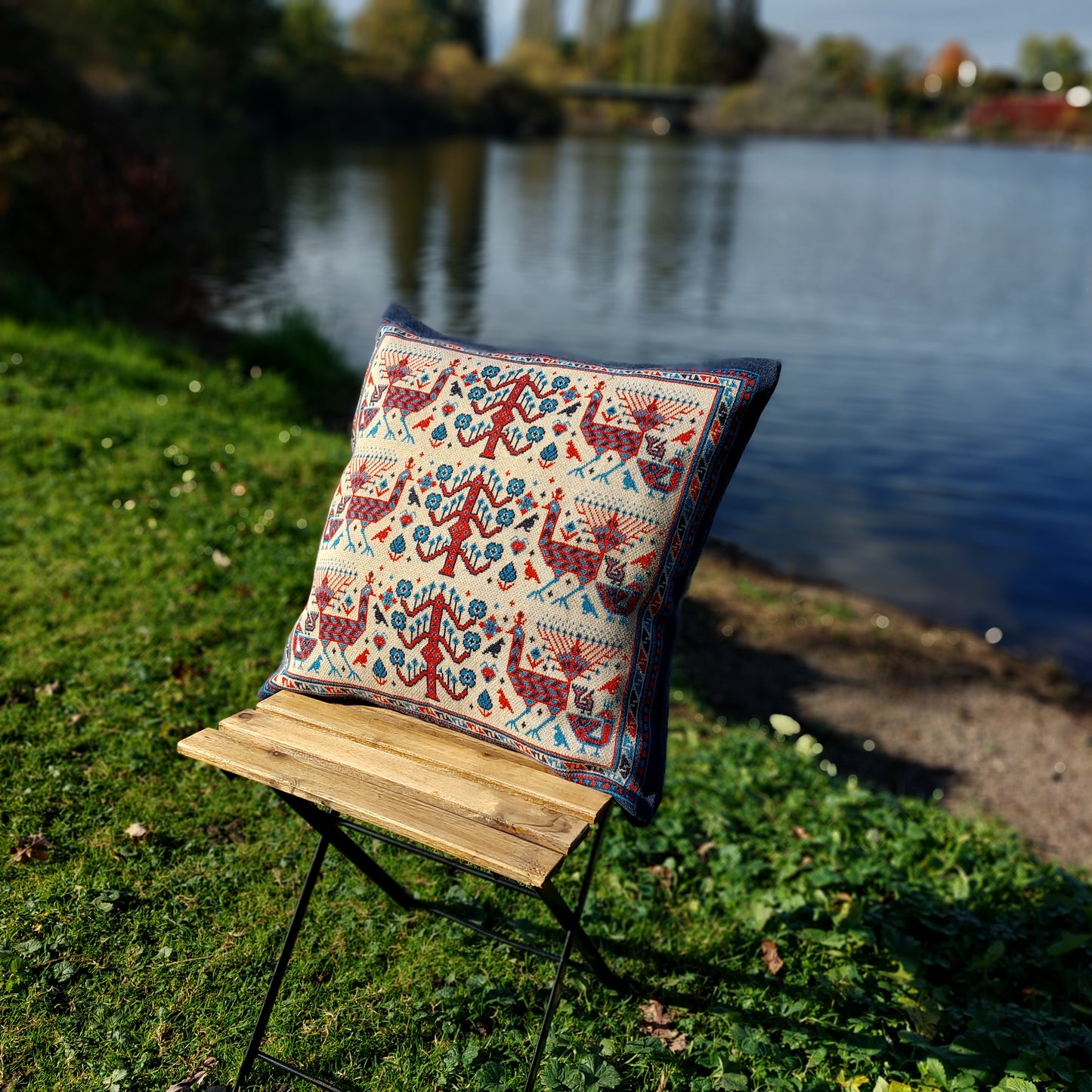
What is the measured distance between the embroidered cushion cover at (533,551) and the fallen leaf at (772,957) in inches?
40.8

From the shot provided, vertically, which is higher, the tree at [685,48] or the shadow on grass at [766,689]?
the tree at [685,48]

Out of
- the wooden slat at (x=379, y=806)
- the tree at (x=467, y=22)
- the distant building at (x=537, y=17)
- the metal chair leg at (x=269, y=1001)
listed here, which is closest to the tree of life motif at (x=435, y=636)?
the wooden slat at (x=379, y=806)

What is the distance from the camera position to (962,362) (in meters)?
15.1

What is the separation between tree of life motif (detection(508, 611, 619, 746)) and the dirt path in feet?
10.3

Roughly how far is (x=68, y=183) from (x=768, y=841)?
9.55m

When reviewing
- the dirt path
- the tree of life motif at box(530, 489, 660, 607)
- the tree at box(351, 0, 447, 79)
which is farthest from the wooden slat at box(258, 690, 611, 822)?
the tree at box(351, 0, 447, 79)

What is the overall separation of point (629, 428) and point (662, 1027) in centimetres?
161

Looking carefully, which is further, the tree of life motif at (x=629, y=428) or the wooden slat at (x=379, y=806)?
the tree of life motif at (x=629, y=428)

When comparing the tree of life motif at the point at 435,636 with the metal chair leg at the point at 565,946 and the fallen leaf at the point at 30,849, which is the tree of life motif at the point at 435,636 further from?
the fallen leaf at the point at 30,849

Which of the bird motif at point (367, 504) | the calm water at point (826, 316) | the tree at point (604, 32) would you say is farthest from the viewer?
the tree at point (604, 32)

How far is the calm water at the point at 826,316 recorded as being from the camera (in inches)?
360

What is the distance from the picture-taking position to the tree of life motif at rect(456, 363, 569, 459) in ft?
7.53

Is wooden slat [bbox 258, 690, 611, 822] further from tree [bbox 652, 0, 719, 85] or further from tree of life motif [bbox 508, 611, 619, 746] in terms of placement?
tree [bbox 652, 0, 719, 85]

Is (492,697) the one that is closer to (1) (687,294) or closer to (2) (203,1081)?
(2) (203,1081)
